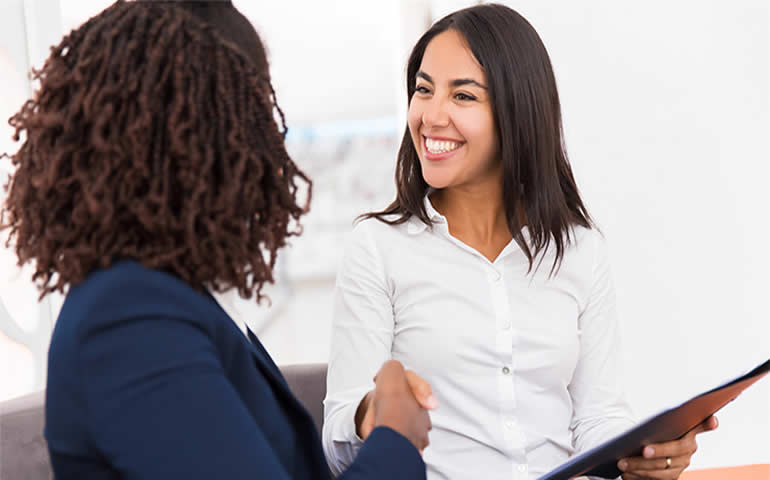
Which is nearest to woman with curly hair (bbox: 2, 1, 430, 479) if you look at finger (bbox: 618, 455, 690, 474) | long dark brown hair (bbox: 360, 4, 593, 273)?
finger (bbox: 618, 455, 690, 474)

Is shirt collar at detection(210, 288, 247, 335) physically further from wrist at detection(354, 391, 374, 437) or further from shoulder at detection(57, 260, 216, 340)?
wrist at detection(354, 391, 374, 437)

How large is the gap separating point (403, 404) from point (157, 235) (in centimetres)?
32

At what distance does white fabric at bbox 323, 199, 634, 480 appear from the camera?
50.5 inches

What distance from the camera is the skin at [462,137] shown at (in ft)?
4.32

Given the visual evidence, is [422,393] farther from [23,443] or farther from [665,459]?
[23,443]

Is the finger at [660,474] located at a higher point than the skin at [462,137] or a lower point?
lower

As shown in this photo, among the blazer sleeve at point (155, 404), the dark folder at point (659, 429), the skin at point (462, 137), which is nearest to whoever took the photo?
the blazer sleeve at point (155, 404)

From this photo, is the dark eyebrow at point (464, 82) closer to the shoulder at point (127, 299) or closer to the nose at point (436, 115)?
the nose at point (436, 115)

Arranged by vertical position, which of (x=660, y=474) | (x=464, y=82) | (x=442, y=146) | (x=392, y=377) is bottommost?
(x=660, y=474)

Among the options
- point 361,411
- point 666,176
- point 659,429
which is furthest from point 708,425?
point 666,176

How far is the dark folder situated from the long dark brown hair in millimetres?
391

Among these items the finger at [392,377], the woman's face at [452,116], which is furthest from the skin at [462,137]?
the finger at [392,377]

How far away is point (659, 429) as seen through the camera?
99cm

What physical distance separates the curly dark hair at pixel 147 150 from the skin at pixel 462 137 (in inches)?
24.8
